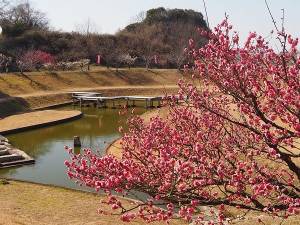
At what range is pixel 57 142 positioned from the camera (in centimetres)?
3064

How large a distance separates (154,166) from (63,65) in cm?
5633

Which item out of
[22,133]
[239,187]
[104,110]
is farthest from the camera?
[104,110]

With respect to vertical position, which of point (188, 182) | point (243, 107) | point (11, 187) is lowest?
point (11, 187)

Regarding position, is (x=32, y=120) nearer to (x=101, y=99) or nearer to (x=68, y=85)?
(x=101, y=99)

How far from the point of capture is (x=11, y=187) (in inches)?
753

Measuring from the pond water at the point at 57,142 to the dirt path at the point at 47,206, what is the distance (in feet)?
5.67

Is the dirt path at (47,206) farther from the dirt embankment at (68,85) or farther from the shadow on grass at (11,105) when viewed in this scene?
the dirt embankment at (68,85)

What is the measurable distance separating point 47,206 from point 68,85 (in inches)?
1602

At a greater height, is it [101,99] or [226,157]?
[226,157]

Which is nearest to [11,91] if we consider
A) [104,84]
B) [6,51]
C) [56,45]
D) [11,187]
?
[104,84]

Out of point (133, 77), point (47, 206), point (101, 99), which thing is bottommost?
point (47, 206)

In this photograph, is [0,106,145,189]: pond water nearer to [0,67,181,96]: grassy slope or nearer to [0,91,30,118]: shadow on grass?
[0,91,30,118]: shadow on grass

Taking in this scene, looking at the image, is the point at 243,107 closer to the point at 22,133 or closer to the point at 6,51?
the point at 22,133

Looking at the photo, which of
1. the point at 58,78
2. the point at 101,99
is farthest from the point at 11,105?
the point at 58,78
